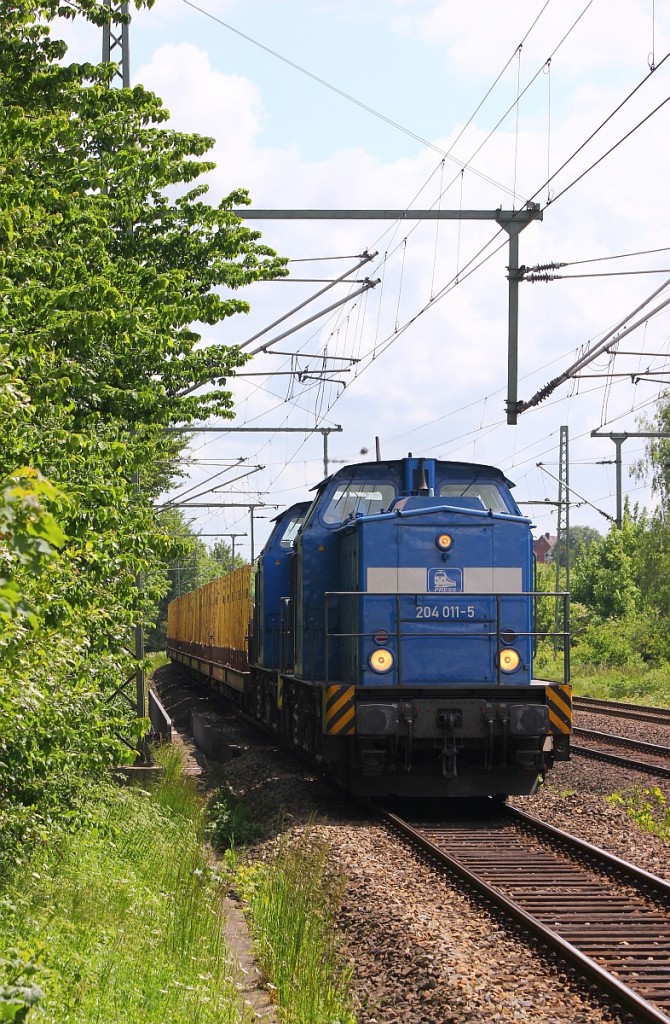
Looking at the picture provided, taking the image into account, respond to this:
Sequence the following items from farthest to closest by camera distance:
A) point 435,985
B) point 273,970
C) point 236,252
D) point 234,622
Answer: point 234,622 → point 236,252 → point 273,970 → point 435,985

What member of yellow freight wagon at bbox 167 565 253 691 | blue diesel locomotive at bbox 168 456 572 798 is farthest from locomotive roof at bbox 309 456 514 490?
yellow freight wagon at bbox 167 565 253 691

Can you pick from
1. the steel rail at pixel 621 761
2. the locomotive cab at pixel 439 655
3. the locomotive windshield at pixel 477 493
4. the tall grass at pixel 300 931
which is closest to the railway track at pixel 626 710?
the steel rail at pixel 621 761

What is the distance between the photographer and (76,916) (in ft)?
23.7

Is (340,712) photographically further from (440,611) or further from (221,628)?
(221,628)

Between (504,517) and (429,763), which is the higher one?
(504,517)

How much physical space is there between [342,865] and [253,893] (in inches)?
28.4

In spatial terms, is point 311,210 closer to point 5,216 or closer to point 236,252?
point 236,252

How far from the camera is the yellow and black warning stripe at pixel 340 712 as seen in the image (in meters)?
11.2

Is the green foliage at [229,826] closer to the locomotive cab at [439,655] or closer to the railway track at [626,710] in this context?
the locomotive cab at [439,655]

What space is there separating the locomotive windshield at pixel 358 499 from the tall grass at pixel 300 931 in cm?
408

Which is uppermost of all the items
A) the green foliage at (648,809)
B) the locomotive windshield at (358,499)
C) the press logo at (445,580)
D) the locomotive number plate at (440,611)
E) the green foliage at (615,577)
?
A: the green foliage at (615,577)

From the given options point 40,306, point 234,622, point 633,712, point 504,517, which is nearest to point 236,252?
point 504,517

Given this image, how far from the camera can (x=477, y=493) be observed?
12711 mm

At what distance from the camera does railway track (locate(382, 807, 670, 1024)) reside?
20.9ft
